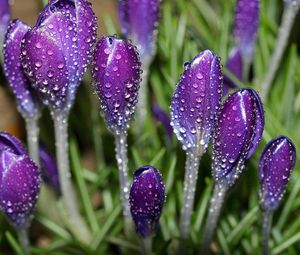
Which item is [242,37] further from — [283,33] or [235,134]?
[235,134]

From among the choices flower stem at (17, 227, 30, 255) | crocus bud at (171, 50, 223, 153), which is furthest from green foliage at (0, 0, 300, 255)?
crocus bud at (171, 50, 223, 153)

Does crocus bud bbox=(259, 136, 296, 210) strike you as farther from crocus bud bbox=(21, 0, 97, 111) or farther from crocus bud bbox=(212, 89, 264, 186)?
crocus bud bbox=(21, 0, 97, 111)

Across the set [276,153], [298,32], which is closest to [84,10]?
[276,153]

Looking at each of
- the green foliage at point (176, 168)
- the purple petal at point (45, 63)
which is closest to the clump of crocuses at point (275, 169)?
the green foliage at point (176, 168)

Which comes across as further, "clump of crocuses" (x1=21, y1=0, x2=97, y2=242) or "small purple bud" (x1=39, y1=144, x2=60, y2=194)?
"small purple bud" (x1=39, y1=144, x2=60, y2=194)

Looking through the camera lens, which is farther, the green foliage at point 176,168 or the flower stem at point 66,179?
the green foliage at point 176,168

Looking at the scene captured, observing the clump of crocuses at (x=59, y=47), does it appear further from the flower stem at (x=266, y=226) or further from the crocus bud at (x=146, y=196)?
the flower stem at (x=266, y=226)

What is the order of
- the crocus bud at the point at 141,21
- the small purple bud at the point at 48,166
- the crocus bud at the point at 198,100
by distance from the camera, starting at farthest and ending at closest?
the small purple bud at the point at 48,166 < the crocus bud at the point at 141,21 < the crocus bud at the point at 198,100

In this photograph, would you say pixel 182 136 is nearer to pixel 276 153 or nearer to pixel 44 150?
pixel 276 153
